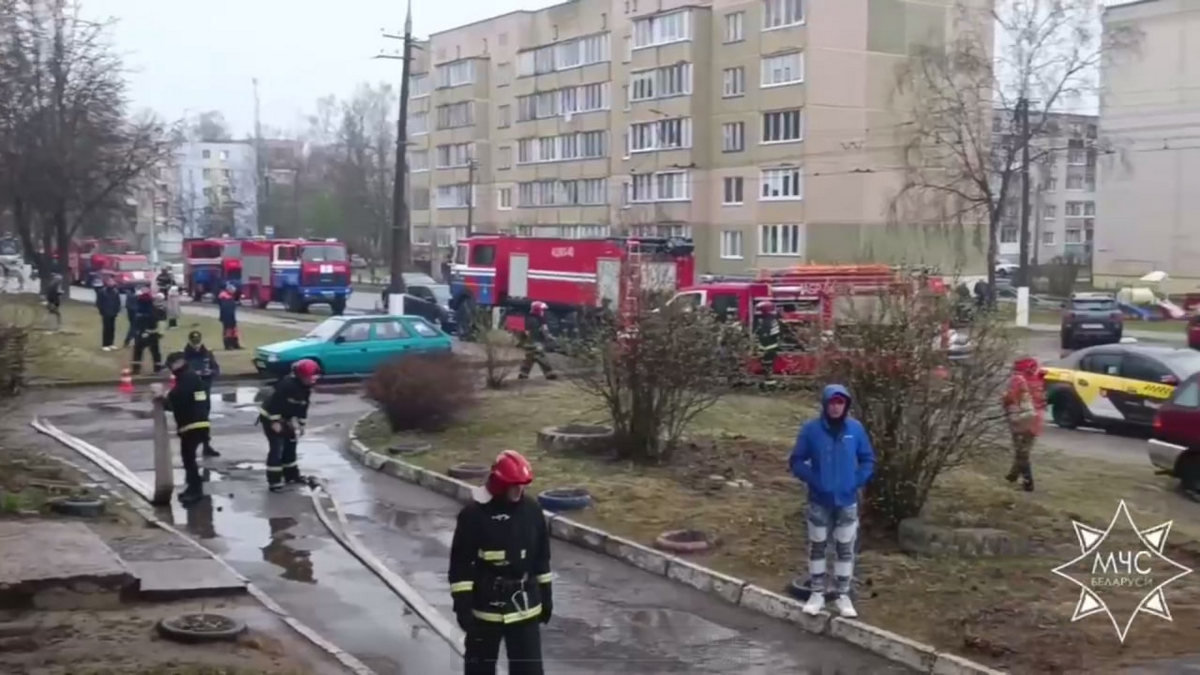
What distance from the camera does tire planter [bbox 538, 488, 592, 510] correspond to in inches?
504

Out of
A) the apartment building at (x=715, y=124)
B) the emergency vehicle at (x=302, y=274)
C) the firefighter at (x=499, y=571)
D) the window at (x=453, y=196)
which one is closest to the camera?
the firefighter at (x=499, y=571)

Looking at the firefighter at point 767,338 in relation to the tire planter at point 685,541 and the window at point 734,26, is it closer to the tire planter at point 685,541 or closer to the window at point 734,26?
the tire planter at point 685,541

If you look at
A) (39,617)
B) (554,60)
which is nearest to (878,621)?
(39,617)

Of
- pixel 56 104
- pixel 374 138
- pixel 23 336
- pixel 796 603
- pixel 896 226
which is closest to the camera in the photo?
pixel 796 603

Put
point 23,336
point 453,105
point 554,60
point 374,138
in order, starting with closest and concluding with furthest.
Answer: point 23,336 → point 554,60 → point 453,105 → point 374,138

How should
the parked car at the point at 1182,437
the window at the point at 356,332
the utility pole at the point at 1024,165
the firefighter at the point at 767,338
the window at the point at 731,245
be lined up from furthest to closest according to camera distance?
1. the window at the point at 731,245
2. the utility pole at the point at 1024,165
3. the window at the point at 356,332
4. the firefighter at the point at 767,338
5. the parked car at the point at 1182,437

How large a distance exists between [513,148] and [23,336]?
228 ft

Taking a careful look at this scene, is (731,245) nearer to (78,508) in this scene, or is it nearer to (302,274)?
(302,274)

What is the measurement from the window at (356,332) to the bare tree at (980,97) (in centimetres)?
3100

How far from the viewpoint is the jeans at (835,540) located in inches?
362

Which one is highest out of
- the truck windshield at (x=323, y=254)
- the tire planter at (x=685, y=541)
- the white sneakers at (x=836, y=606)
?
the truck windshield at (x=323, y=254)

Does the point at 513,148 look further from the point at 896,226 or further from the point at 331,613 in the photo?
the point at 331,613

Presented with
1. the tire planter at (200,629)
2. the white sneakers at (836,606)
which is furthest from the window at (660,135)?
the tire planter at (200,629)

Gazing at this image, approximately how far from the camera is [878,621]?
9055 mm
